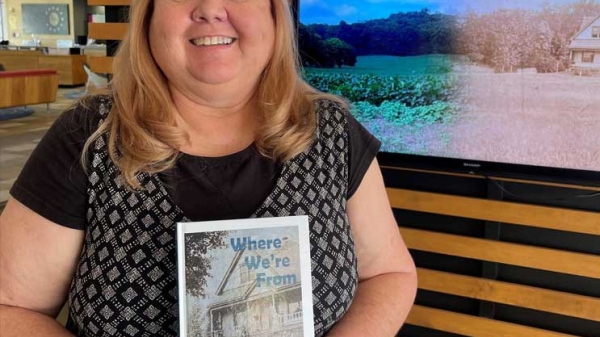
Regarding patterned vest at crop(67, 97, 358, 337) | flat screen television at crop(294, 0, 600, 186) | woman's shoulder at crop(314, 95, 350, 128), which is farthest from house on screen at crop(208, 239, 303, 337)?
flat screen television at crop(294, 0, 600, 186)

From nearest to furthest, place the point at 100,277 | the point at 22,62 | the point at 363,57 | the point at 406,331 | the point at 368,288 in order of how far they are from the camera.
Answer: the point at 100,277 → the point at 368,288 → the point at 363,57 → the point at 406,331 → the point at 22,62

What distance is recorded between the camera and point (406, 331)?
7.72 ft

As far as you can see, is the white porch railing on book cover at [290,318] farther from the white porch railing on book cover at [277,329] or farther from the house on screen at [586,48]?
the house on screen at [586,48]

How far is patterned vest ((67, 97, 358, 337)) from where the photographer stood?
101 centimetres

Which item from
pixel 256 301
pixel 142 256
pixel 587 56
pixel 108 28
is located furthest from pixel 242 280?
pixel 108 28

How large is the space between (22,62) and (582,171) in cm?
1387

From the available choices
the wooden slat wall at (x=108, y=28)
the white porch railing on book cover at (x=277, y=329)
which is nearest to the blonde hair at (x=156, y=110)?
the white porch railing on book cover at (x=277, y=329)

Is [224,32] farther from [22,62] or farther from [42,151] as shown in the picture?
[22,62]

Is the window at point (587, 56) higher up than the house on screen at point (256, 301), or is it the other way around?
the window at point (587, 56)

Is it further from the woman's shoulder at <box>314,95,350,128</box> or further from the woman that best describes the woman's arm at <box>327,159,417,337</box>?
the woman's shoulder at <box>314,95,350,128</box>

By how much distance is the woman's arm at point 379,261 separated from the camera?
123 cm

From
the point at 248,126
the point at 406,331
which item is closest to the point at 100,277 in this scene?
the point at 248,126

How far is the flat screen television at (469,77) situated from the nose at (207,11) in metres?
1.02

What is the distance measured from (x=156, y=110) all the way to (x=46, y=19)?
19021 millimetres
